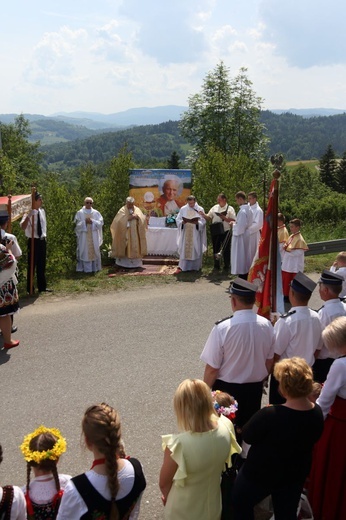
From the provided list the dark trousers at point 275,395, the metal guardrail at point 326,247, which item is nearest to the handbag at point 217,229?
the metal guardrail at point 326,247

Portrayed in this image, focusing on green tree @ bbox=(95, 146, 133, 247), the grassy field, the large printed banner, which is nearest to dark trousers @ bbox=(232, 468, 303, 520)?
the grassy field

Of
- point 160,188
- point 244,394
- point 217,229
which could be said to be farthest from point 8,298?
point 160,188

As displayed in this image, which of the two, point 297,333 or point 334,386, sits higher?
point 297,333

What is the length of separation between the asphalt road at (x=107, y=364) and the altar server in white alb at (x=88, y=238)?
2043mm

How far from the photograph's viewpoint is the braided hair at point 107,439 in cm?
281

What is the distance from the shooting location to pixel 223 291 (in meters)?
10.6

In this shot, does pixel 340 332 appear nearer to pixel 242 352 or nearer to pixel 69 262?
pixel 242 352

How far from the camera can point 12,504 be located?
294cm

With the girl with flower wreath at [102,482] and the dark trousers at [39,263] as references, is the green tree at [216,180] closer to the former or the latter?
the dark trousers at [39,263]

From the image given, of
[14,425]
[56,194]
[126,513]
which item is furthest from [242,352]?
[56,194]

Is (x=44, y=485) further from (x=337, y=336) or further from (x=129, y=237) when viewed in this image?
(x=129, y=237)

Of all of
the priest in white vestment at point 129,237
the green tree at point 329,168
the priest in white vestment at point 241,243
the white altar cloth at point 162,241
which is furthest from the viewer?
the green tree at point 329,168

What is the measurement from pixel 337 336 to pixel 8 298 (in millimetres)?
5032

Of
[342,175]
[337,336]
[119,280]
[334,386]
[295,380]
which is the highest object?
[342,175]
